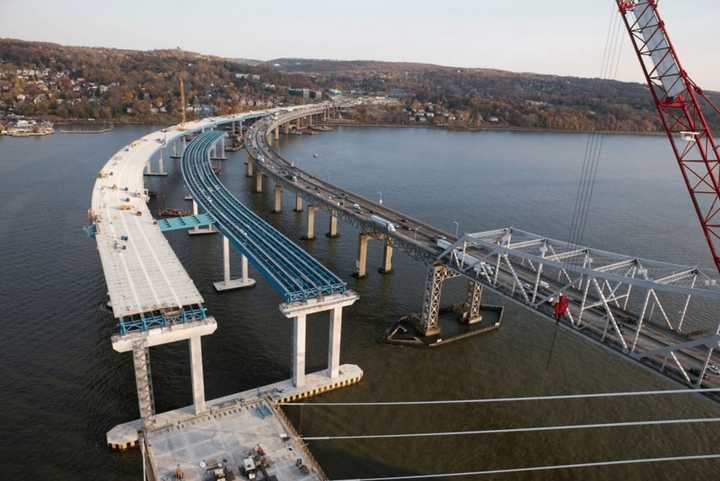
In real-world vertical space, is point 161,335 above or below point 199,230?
above

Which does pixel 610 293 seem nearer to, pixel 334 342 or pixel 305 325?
pixel 334 342

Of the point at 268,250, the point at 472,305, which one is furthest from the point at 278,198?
the point at 472,305

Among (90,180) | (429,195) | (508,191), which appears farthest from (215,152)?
(508,191)

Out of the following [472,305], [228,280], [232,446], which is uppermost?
[472,305]

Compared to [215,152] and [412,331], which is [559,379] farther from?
[215,152]

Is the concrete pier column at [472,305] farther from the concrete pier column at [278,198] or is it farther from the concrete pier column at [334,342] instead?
the concrete pier column at [278,198]

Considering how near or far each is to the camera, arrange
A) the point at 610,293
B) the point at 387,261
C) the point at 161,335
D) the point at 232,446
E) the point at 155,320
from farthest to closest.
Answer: the point at 387,261 < the point at 610,293 < the point at 155,320 < the point at 161,335 < the point at 232,446

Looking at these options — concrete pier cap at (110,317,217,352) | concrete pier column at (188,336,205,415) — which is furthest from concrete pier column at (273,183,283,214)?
concrete pier column at (188,336,205,415)

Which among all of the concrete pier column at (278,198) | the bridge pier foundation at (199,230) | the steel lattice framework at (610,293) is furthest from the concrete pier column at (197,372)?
the concrete pier column at (278,198)
